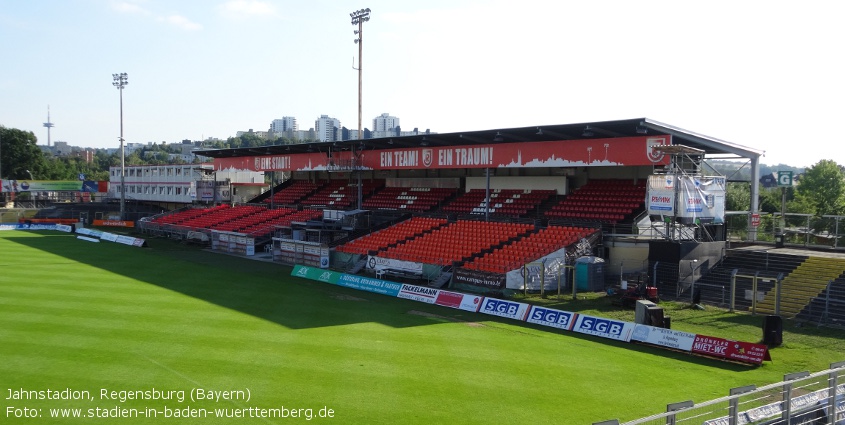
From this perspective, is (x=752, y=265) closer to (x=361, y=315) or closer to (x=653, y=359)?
(x=653, y=359)

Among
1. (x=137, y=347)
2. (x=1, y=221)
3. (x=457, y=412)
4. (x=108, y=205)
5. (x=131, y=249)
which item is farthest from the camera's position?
(x=108, y=205)

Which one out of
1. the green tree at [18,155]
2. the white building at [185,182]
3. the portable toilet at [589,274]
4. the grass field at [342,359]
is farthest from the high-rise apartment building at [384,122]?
the grass field at [342,359]

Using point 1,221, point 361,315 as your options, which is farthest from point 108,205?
point 361,315

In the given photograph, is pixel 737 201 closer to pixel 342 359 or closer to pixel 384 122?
pixel 342 359

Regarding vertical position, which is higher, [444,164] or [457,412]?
[444,164]

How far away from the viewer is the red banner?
15.9 meters

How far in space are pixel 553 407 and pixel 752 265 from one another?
707 inches

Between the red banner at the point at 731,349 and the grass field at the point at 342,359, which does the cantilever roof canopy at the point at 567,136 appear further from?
the red banner at the point at 731,349

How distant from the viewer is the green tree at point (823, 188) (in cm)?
5497

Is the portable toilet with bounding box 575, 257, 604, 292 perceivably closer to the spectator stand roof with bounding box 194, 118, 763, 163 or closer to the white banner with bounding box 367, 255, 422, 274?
the spectator stand roof with bounding box 194, 118, 763, 163

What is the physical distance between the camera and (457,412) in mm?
12117

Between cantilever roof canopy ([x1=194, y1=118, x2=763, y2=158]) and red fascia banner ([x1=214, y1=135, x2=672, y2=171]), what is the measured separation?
308 mm

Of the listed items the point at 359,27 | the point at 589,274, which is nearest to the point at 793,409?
the point at 589,274

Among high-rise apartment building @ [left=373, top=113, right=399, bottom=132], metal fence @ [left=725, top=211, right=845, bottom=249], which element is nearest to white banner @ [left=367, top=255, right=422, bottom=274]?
metal fence @ [left=725, top=211, right=845, bottom=249]
